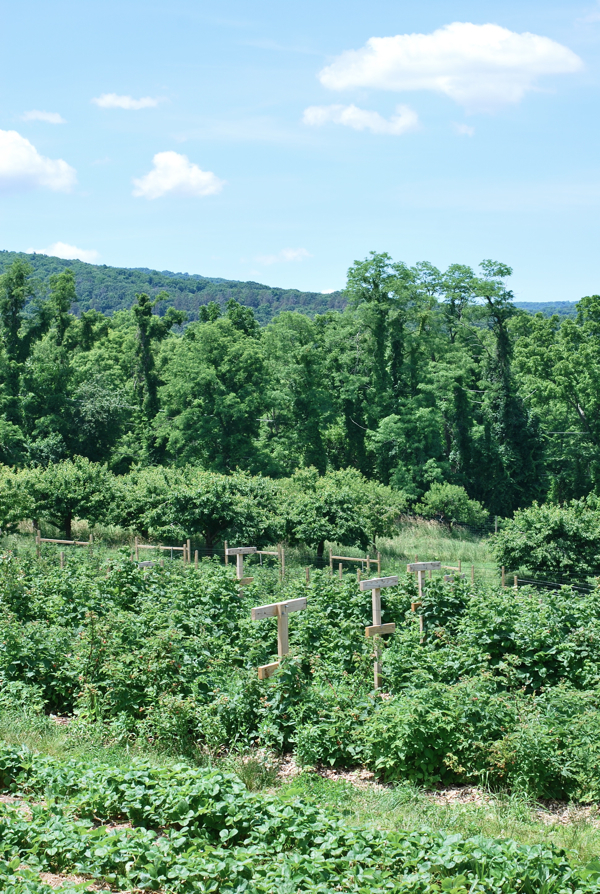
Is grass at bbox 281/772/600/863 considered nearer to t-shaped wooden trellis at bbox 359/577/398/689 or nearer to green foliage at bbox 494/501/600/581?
t-shaped wooden trellis at bbox 359/577/398/689

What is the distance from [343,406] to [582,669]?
37181 millimetres

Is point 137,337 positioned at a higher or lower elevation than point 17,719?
higher

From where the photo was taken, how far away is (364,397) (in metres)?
45.9

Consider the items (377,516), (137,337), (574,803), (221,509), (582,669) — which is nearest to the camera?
(574,803)

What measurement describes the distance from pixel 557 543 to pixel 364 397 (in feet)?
77.0

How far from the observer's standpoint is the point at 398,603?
11.6 metres

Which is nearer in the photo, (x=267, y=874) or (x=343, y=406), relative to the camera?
(x=267, y=874)

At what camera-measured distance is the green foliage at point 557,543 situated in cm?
2318

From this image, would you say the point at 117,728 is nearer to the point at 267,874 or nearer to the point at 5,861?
the point at 5,861

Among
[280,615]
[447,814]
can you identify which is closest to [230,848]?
[447,814]

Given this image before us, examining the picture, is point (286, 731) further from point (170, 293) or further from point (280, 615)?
point (170, 293)

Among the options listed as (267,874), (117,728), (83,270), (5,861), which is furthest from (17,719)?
(83,270)

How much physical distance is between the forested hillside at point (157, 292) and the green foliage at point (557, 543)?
104536mm

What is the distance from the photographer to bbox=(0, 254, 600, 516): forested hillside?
4206cm
